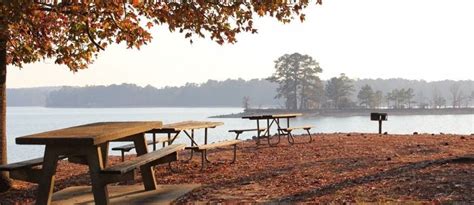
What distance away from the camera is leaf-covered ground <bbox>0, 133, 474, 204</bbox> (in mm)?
6043

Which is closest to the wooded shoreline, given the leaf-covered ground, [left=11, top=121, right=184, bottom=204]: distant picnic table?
the leaf-covered ground

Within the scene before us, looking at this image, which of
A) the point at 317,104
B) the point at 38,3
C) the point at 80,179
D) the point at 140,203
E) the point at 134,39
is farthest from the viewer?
the point at 317,104

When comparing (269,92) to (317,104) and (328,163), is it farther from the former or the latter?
(328,163)

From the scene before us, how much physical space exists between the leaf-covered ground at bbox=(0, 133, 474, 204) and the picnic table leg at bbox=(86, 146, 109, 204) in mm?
1431

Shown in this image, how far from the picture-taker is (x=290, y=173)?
26.8 feet

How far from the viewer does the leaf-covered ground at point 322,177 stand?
6043 mm

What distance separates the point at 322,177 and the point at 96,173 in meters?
3.62

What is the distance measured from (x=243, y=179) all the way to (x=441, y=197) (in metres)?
2.98

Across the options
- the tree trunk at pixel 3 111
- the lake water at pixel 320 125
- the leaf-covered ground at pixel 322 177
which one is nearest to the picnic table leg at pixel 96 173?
the leaf-covered ground at pixel 322 177

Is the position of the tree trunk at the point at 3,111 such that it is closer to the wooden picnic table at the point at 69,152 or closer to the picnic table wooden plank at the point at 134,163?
the picnic table wooden plank at the point at 134,163

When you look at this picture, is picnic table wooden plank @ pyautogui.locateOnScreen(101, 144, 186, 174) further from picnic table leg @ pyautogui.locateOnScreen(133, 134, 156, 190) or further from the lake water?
the lake water

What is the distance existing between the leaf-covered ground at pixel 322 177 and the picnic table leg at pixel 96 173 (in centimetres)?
143

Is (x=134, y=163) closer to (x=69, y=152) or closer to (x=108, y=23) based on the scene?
(x=69, y=152)

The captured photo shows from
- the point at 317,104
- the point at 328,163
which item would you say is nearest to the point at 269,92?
the point at 317,104
